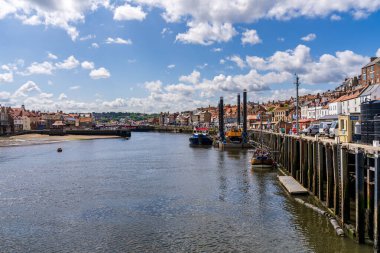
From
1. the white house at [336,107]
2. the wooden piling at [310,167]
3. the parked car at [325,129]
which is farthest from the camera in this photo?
the white house at [336,107]

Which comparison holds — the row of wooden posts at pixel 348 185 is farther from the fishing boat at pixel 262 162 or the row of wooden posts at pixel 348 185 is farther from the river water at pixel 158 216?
the fishing boat at pixel 262 162

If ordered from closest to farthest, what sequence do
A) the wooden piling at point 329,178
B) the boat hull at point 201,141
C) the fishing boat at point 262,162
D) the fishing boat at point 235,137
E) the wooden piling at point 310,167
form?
the wooden piling at point 329,178
the wooden piling at point 310,167
the fishing boat at point 262,162
the fishing boat at point 235,137
the boat hull at point 201,141

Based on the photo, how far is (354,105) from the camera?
254ft

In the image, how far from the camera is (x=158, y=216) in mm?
29938

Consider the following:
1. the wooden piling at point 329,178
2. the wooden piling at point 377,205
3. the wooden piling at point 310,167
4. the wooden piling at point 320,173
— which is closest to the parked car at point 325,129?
the wooden piling at point 310,167

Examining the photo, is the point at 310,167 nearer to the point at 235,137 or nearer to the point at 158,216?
the point at 158,216

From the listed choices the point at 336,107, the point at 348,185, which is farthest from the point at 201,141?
the point at 348,185

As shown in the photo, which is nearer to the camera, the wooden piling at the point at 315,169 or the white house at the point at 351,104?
the wooden piling at the point at 315,169

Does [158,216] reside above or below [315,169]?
below

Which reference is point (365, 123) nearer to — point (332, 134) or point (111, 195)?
point (332, 134)

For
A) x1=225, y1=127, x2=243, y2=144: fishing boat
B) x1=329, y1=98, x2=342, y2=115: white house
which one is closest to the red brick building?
x1=329, y1=98, x2=342, y2=115: white house

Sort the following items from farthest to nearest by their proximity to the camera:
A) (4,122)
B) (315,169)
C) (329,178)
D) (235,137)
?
(4,122)
(235,137)
(315,169)
(329,178)

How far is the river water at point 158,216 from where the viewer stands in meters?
23.6

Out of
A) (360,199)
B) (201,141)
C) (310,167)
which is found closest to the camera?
(360,199)
